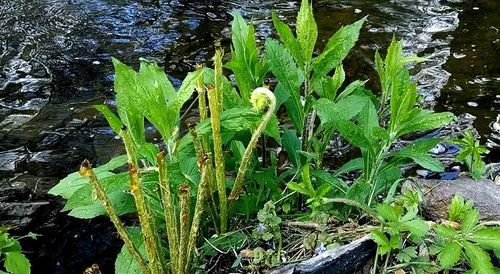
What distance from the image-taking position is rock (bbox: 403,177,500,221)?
2.55 metres

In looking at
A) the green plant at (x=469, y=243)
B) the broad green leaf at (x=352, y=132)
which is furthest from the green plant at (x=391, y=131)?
the green plant at (x=469, y=243)

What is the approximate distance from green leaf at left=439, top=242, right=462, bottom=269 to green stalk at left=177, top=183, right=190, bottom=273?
0.83m

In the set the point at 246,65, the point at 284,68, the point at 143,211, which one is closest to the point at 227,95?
the point at 246,65

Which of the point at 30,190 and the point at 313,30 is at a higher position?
the point at 313,30

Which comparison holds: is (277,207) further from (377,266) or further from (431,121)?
(431,121)

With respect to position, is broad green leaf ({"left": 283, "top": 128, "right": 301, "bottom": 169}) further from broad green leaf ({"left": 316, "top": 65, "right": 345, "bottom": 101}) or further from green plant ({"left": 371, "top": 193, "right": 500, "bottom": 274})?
green plant ({"left": 371, "top": 193, "right": 500, "bottom": 274})

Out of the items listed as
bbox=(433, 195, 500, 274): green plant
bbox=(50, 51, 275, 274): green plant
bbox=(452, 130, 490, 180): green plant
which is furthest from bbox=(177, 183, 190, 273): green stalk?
bbox=(452, 130, 490, 180): green plant

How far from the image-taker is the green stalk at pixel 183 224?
1.92 meters

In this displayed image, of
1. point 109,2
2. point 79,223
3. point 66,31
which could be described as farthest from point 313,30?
point 109,2

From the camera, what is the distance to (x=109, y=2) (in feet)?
18.4

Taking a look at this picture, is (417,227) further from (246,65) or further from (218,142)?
(246,65)

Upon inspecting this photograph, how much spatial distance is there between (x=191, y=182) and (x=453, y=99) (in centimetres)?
260

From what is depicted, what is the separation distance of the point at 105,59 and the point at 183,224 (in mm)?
2953

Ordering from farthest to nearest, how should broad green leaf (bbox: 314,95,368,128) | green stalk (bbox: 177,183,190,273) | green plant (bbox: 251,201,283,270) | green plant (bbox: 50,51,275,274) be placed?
broad green leaf (bbox: 314,95,368,128) < green plant (bbox: 251,201,283,270) < green plant (bbox: 50,51,275,274) < green stalk (bbox: 177,183,190,273)
